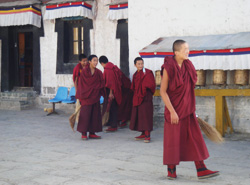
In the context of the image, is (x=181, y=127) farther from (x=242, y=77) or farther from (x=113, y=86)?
(x=113, y=86)

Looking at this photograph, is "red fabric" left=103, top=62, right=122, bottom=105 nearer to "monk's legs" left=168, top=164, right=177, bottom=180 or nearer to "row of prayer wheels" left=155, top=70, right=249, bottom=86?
"row of prayer wheels" left=155, top=70, right=249, bottom=86

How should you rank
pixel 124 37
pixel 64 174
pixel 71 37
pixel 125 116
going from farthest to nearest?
pixel 71 37
pixel 124 37
pixel 125 116
pixel 64 174

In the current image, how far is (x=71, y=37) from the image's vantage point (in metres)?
12.2

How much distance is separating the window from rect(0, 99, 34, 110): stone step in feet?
4.60

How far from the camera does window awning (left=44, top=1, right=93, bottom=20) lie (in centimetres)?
1112

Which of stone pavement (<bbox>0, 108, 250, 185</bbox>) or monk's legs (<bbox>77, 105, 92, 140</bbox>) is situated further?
monk's legs (<bbox>77, 105, 92, 140</bbox>)

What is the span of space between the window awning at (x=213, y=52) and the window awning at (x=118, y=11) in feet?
6.99

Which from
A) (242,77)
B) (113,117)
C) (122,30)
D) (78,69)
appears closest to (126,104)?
(113,117)

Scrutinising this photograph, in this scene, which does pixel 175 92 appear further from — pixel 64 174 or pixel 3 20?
pixel 3 20

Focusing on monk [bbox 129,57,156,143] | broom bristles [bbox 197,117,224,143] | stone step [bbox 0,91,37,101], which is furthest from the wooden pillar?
stone step [bbox 0,91,37,101]

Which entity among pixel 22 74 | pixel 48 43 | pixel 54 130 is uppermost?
pixel 48 43

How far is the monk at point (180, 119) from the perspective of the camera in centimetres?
472

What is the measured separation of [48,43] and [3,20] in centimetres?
152

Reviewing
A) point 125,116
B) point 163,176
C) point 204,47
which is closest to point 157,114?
point 125,116
